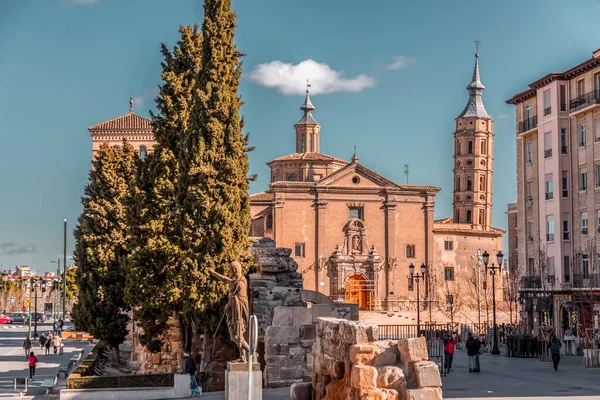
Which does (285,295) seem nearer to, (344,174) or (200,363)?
(200,363)

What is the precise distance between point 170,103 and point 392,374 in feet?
57.4

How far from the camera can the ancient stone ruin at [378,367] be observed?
10734 millimetres

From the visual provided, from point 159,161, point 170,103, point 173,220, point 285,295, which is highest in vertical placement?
point 170,103

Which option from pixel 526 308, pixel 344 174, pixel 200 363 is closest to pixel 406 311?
pixel 344 174

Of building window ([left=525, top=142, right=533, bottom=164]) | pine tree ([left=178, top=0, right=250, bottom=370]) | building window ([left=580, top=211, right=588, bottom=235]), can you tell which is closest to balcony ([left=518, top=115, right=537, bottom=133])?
building window ([left=525, top=142, right=533, bottom=164])

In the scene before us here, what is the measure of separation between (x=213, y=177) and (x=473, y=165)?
71.8m

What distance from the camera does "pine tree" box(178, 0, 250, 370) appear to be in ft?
82.3

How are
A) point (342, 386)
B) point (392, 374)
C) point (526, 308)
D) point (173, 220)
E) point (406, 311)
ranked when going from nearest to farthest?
point (392, 374) < point (342, 386) < point (173, 220) < point (526, 308) < point (406, 311)

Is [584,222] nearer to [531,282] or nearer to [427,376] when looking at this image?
[531,282]

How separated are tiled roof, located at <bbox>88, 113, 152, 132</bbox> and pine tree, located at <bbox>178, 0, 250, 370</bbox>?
48.7 metres

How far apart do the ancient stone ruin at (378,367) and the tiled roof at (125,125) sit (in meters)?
64.6

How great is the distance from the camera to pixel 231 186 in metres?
26.0

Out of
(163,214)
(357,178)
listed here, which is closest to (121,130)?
(357,178)

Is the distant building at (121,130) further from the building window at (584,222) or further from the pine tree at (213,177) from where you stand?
the pine tree at (213,177)
